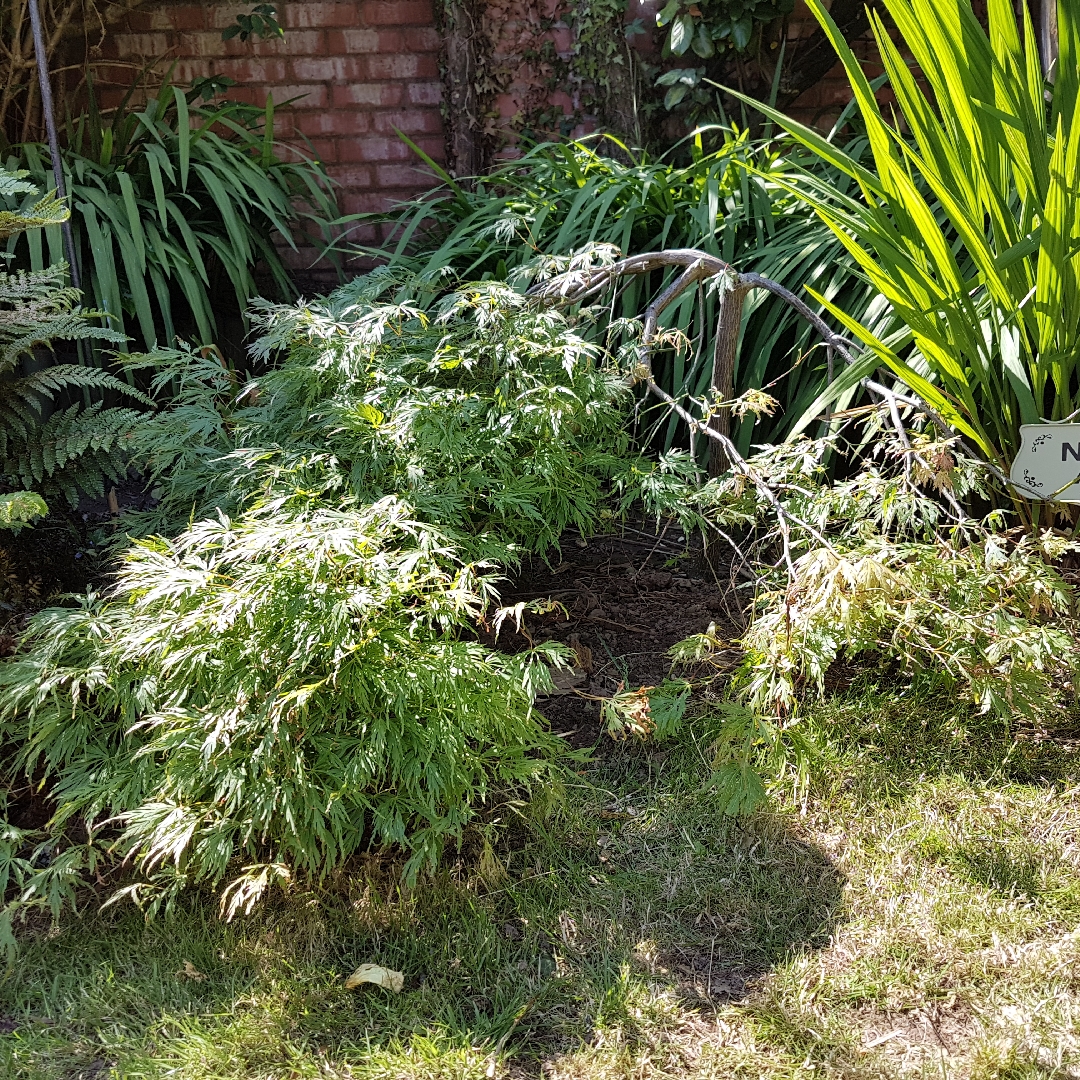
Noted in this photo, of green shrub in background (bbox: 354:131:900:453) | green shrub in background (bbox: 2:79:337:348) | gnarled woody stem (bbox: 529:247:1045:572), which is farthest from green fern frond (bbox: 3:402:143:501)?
gnarled woody stem (bbox: 529:247:1045:572)

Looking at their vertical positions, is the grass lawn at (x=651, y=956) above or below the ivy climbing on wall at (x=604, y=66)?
below

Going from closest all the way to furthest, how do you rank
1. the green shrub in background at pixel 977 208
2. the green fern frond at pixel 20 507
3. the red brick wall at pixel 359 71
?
1. the green fern frond at pixel 20 507
2. the green shrub in background at pixel 977 208
3. the red brick wall at pixel 359 71

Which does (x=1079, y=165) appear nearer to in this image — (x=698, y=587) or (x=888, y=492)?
(x=888, y=492)

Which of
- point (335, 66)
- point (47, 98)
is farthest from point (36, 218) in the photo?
point (335, 66)

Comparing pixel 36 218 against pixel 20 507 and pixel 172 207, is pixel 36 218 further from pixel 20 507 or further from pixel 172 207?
pixel 172 207

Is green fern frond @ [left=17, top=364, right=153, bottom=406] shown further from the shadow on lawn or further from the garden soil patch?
the shadow on lawn

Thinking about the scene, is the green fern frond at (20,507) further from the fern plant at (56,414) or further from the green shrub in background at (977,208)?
the green shrub in background at (977,208)

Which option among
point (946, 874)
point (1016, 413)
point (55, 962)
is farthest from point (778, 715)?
point (55, 962)

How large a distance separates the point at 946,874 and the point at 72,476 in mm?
1955

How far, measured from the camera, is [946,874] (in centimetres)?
162

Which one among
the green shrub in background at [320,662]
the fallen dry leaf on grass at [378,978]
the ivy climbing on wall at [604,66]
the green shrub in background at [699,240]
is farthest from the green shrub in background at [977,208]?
the ivy climbing on wall at [604,66]

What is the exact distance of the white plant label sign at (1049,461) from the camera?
74.1 inches

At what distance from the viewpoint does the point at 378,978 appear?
1435mm

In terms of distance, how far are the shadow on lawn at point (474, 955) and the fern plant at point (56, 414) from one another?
1.03 metres
